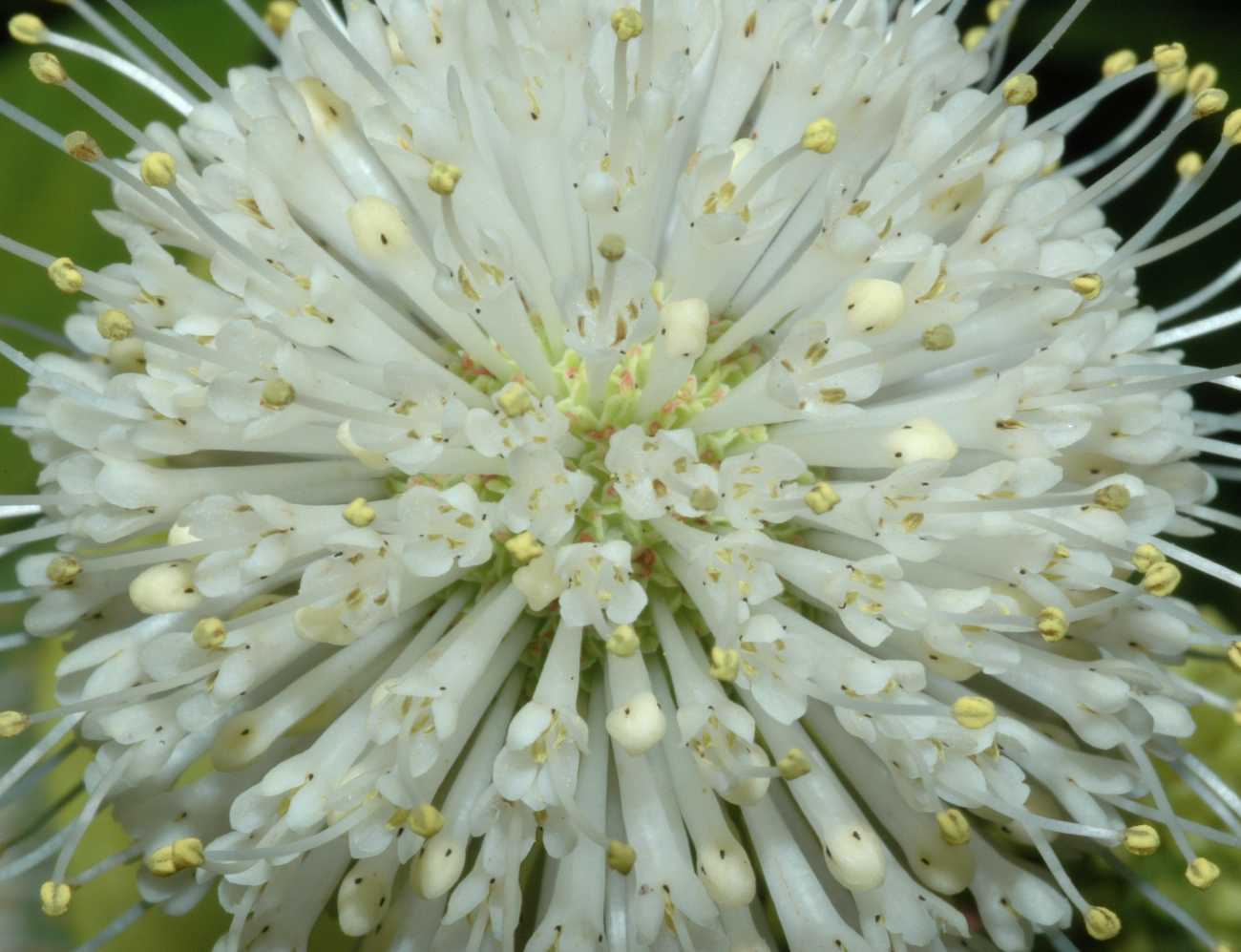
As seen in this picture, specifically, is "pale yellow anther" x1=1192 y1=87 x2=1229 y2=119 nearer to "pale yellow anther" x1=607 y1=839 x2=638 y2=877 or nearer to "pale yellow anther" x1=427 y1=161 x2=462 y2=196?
"pale yellow anther" x1=427 y1=161 x2=462 y2=196

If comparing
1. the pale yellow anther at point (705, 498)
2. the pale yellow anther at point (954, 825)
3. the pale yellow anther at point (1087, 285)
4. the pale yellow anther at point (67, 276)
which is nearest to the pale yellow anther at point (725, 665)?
the pale yellow anther at point (705, 498)

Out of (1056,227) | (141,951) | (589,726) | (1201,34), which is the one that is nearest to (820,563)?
(589,726)

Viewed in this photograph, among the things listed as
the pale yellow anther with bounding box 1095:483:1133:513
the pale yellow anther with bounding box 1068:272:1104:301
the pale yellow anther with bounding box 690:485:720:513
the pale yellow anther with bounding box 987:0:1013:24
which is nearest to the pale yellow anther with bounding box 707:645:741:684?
the pale yellow anther with bounding box 690:485:720:513

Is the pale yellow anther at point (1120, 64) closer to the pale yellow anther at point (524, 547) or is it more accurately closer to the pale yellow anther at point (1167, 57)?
the pale yellow anther at point (1167, 57)

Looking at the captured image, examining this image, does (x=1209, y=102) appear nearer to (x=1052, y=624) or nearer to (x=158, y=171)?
(x=1052, y=624)

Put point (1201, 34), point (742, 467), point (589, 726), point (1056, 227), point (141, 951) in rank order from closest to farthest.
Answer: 1. point (742, 467)
2. point (589, 726)
3. point (1056, 227)
4. point (141, 951)
5. point (1201, 34)

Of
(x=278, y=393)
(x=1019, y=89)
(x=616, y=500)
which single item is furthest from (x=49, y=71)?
(x=1019, y=89)

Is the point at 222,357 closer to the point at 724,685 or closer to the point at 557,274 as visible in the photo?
the point at 557,274

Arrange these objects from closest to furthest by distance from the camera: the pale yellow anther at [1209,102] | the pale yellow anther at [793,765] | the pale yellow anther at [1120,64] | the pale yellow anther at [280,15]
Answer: the pale yellow anther at [793,765], the pale yellow anther at [1209,102], the pale yellow anther at [1120,64], the pale yellow anther at [280,15]
